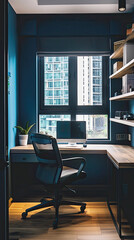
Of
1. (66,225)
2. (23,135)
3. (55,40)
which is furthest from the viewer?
(55,40)

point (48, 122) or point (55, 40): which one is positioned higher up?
point (55, 40)

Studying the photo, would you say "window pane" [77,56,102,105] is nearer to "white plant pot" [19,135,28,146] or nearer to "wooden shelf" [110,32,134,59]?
"wooden shelf" [110,32,134,59]

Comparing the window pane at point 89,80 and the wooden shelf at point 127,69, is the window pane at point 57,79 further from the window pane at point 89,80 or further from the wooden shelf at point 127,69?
the wooden shelf at point 127,69

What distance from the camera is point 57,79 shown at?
12.9 ft

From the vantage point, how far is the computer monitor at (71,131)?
3.58 m

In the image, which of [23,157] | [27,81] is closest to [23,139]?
[23,157]

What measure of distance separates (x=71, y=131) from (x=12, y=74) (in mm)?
1151

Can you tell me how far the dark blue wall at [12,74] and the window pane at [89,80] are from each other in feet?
3.23

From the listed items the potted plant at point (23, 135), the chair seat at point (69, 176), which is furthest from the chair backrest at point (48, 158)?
the potted plant at point (23, 135)

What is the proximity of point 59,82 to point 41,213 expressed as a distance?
6.46 feet

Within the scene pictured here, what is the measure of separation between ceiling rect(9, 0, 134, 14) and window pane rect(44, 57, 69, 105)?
0.71 m

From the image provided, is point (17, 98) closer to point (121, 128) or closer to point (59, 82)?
point (59, 82)

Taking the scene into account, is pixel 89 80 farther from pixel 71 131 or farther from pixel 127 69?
pixel 127 69

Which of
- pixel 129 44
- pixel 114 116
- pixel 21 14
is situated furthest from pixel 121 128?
pixel 21 14
